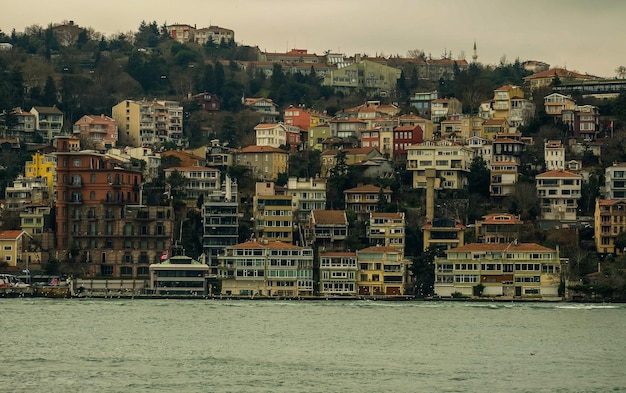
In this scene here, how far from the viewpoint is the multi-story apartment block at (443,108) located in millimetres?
119438

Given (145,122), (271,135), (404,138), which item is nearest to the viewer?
(404,138)

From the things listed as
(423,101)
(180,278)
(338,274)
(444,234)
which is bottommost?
(180,278)

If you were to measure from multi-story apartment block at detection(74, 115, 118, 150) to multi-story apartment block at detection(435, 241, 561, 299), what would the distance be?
31.9 m

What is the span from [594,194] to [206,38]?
64.4m

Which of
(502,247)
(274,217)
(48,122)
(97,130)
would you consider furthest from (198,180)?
(502,247)

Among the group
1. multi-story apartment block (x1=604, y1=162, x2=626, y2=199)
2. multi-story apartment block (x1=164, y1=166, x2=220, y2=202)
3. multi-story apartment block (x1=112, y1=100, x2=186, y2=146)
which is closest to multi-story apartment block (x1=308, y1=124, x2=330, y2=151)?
multi-story apartment block (x1=112, y1=100, x2=186, y2=146)

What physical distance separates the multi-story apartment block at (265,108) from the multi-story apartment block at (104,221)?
3072 cm

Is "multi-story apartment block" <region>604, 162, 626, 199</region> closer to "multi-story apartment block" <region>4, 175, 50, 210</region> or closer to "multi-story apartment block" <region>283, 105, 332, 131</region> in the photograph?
"multi-story apartment block" <region>283, 105, 332, 131</region>

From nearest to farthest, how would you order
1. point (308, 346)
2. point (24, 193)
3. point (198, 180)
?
point (308, 346), point (24, 193), point (198, 180)

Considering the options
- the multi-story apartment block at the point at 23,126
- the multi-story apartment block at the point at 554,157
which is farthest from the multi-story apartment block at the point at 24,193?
the multi-story apartment block at the point at 554,157

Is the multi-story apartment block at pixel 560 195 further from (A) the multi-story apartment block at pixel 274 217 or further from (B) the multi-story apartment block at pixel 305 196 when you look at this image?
(A) the multi-story apartment block at pixel 274 217

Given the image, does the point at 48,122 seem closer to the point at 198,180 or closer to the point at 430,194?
the point at 198,180

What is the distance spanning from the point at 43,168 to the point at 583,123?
35363 mm

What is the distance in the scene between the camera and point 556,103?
373 ft
